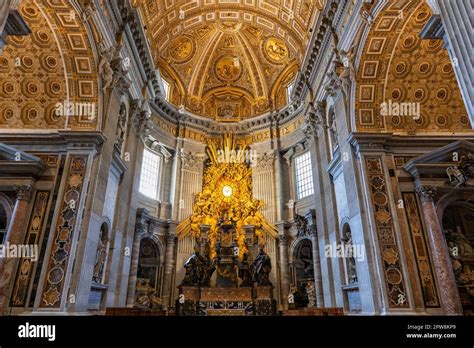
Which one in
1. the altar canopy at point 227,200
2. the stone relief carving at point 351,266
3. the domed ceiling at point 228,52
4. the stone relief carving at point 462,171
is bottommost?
the stone relief carving at point 351,266

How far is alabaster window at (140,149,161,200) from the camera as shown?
15.2 meters

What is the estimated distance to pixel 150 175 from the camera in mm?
15711

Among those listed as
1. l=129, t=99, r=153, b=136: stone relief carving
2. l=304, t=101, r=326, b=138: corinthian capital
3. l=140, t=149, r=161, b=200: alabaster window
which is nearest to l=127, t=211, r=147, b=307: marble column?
l=140, t=149, r=161, b=200: alabaster window

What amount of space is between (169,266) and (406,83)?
12323mm

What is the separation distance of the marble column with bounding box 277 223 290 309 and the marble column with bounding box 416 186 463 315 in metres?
7.60

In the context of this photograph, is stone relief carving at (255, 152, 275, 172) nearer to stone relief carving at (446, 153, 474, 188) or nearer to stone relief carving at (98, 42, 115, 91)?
stone relief carving at (446, 153, 474, 188)

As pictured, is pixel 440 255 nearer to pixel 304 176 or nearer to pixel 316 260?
pixel 316 260

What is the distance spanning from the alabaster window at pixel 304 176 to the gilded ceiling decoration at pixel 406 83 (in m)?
6.13

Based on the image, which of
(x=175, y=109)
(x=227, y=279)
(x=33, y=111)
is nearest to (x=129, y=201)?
(x=33, y=111)

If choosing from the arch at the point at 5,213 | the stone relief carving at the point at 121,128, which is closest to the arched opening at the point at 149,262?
the stone relief carving at the point at 121,128

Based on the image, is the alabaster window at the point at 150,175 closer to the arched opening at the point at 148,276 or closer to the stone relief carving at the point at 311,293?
the arched opening at the point at 148,276

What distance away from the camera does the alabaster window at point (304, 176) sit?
1562 cm

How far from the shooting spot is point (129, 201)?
11961mm
